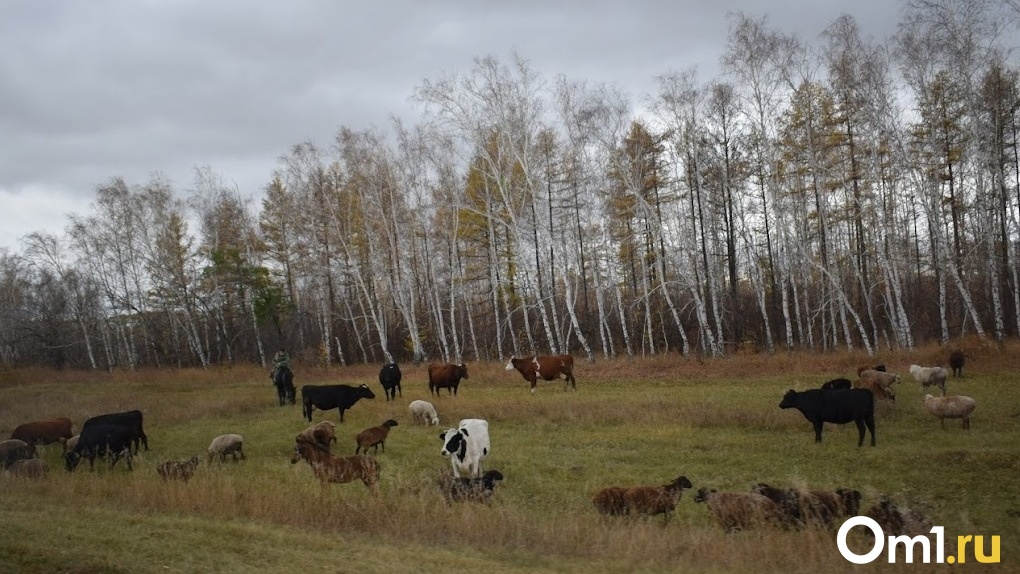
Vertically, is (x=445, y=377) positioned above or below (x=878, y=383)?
above

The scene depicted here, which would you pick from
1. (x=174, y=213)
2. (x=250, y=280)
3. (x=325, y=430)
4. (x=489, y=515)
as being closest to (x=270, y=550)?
(x=489, y=515)

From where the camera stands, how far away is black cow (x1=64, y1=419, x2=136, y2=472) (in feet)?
47.2

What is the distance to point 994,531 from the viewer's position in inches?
326

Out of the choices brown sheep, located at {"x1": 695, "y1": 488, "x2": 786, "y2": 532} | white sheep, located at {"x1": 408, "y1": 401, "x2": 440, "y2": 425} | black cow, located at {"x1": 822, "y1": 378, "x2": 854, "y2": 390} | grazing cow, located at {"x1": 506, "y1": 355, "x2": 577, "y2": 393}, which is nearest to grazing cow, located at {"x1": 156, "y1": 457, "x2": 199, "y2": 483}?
white sheep, located at {"x1": 408, "y1": 401, "x2": 440, "y2": 425}

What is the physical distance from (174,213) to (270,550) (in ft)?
152

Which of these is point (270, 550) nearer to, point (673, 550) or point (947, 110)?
point (673, 550)

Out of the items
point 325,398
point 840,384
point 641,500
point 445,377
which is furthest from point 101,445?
point 840,384

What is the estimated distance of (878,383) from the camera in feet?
54.0

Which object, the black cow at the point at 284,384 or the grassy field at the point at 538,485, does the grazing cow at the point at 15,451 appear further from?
the black cow at the point at 284,384

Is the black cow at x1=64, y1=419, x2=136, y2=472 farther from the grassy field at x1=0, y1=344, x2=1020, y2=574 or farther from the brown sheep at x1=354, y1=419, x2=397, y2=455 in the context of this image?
the brown sheep at x1=354, y1=419, x2=397, y2=455

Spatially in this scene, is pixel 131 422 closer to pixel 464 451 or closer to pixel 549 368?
→ pixel 464 451

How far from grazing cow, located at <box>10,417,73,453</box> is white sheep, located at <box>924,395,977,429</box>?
1943cm

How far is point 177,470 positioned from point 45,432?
7702 millimetres
